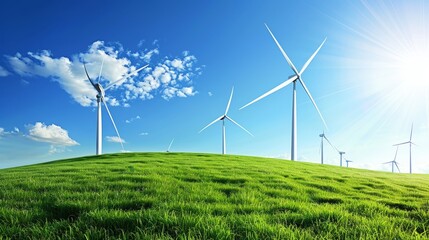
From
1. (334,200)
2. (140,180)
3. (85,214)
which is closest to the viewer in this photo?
(85,214)

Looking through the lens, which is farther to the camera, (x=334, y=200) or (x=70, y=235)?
(x=334, y=200)

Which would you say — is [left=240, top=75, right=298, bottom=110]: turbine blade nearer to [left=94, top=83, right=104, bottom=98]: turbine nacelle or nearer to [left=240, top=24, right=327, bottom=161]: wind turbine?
[left=240, top=24, right=327, bottom=161]: wind turbine

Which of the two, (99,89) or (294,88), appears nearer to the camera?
(294,88)

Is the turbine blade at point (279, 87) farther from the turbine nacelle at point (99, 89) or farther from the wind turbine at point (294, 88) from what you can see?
the turbine nacelle at point (99, 89)

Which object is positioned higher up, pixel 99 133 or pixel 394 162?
pixel 99 133

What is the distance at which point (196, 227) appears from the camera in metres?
4.35

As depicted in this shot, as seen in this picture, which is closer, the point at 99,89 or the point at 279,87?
the point at 279,87

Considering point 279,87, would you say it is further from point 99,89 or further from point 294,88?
point 99,89

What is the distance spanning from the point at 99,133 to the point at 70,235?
159ft

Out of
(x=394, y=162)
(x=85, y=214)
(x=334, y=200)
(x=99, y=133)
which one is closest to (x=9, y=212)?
(x=85, y=214)

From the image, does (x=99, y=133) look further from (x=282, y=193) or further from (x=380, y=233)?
(x=380, y=233)

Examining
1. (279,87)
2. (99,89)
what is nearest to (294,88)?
(279,87)

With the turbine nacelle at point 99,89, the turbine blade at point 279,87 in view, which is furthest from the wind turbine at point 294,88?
the turbine nacelle at point 99,89

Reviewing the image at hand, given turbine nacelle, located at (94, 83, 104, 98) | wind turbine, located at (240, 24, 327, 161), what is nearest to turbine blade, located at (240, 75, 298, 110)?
wind turbine, located at (240, 24, 327, 161)
